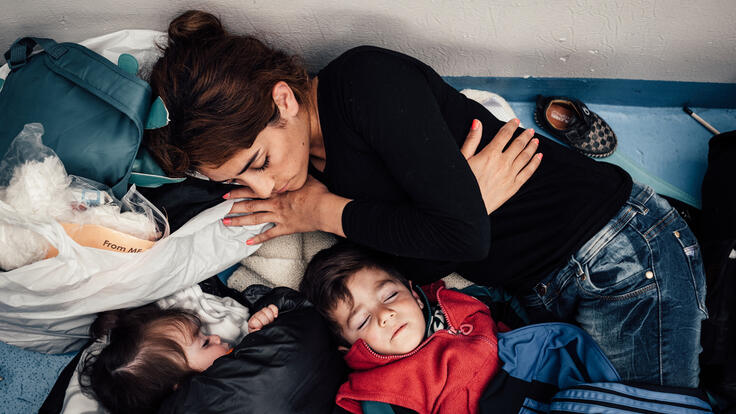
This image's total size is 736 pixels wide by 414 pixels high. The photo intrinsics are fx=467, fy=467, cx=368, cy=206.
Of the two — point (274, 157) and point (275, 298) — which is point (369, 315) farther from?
point (274, 157)

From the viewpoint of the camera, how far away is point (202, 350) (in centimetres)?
137

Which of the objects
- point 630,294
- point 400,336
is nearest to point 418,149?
point 400,336

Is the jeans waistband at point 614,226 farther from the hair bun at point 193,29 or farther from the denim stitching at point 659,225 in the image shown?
the hair bun at point 193,29

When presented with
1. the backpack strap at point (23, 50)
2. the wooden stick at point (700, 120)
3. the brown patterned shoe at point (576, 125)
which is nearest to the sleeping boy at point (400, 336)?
the brown patterned shoe at point (576, 125)

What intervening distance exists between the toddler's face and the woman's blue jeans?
Answer: 1008mm

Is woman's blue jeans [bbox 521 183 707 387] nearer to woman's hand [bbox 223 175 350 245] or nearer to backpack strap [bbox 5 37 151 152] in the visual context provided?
woman's hand [bbox 223 175 350 245]

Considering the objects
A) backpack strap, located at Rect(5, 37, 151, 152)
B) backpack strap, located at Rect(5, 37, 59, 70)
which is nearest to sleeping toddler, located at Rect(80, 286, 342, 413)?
backpack strap, located at Rect(5, 37, 151, 152)

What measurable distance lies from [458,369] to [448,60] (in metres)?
1.03

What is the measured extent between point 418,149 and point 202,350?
0.89 m

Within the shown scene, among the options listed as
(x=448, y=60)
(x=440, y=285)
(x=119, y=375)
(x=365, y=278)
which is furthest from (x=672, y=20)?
(x=119, y=375)

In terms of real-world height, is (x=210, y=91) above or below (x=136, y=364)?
above

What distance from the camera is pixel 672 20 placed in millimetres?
1493

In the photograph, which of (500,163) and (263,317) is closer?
(500,163)

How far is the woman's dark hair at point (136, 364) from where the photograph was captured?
4.17ft
